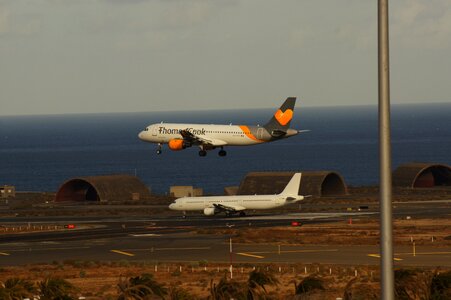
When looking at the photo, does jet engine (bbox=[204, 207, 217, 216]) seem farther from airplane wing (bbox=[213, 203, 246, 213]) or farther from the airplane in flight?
the airplane in flight

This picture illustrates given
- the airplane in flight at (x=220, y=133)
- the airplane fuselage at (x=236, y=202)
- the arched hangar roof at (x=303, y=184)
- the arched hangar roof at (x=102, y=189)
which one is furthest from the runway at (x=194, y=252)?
the arched hangar roof at (x=102, y=189)

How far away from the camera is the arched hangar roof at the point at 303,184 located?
520ft

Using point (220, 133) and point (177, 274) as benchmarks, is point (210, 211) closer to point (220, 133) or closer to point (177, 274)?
point (220, 133)

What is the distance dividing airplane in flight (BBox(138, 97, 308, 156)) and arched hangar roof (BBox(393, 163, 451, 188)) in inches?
1724

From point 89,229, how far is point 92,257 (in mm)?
30833

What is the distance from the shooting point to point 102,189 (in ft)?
545

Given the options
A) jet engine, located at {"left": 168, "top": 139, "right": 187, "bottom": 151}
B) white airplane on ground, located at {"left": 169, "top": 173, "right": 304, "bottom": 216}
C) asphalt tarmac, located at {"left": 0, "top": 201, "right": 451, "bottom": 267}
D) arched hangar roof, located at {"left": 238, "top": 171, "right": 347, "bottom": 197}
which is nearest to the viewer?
asphalt tarmac, located at {"left": 0, "top": 201, "right": 451, "bottom": 267}

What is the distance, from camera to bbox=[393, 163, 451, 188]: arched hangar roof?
174 meters

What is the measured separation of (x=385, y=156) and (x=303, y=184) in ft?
465

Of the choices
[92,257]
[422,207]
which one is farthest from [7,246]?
[422,207]

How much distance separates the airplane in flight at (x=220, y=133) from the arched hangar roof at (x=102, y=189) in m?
29.3

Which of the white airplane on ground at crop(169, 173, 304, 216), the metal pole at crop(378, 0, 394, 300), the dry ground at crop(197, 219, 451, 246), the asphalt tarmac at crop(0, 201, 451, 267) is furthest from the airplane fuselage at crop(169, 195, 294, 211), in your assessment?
the metal pole at crop(378, 0, 394, 300)

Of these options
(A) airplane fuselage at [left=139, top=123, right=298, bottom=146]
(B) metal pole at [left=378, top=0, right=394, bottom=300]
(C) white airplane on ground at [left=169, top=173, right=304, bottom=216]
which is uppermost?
(A) airplane fuselage at [left=139, top=123, right=298, bottom=146]

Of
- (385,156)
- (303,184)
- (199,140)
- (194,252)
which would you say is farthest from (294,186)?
(385,156)
